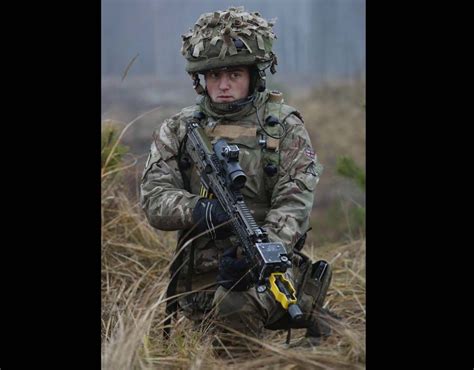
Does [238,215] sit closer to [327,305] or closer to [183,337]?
[183,337]

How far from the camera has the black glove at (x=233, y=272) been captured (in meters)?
4.03

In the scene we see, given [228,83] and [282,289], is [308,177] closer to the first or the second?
[228,83]

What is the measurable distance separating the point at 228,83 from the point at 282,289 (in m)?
0.99

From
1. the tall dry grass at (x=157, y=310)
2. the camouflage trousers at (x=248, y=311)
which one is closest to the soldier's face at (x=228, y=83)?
the camouflage trousers at (x=248, y=311)

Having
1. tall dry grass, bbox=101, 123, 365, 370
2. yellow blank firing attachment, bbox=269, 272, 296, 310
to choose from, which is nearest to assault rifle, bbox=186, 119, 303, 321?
yellow blank firing attachment, bbox=269, 272, 296, 310

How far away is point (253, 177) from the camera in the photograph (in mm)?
Result: 4234

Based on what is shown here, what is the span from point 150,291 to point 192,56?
113cm

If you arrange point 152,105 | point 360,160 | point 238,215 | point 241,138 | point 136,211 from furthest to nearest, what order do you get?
point 360,160 → point 136,211 → point 152,105 → point 241,138 → point 238,215

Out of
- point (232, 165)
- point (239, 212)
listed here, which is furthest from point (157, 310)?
point (232, 165)

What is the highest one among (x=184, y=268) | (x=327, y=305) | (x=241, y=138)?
(x=241, y=138)

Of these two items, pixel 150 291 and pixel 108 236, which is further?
pixel 108 236

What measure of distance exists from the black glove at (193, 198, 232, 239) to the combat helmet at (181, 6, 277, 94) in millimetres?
595

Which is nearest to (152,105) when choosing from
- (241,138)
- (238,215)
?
(241,138)
